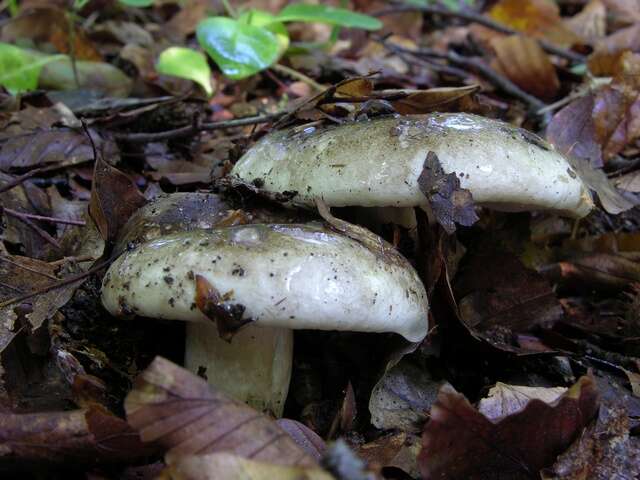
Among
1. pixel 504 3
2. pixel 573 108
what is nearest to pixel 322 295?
pixel 573 108

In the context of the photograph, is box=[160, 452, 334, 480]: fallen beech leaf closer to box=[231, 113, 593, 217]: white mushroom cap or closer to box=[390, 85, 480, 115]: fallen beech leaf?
box=[231, 113, 593, 217]: white mushroom cap

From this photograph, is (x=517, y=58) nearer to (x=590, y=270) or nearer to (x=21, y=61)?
(x=590, y=270)

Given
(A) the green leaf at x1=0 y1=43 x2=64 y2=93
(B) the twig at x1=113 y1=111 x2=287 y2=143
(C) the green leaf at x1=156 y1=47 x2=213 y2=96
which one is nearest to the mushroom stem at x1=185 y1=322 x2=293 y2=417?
(B) the twig at x1=113 y1=111 x2=287 y2=143

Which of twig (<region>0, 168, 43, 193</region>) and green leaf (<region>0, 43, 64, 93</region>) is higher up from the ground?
twig (<region>0, 168, 43, 193</region>)

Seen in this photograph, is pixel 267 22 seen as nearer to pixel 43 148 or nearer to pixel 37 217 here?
pixel 43 148

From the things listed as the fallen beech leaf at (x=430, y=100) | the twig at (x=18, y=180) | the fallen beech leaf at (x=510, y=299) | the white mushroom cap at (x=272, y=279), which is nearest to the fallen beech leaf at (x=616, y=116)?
the fallen beech leaf at (x=430, y=100)

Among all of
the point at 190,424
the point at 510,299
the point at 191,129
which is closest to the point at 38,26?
the point at 191,129
